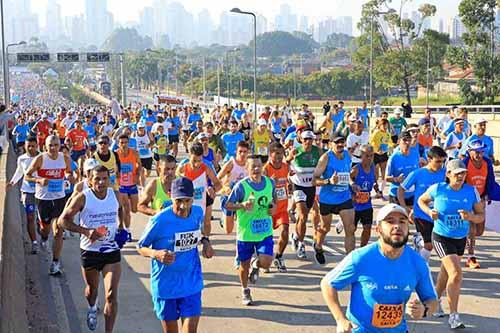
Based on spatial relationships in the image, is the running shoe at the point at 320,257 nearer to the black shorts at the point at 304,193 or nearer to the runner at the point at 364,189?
the runner at the point at 364,189

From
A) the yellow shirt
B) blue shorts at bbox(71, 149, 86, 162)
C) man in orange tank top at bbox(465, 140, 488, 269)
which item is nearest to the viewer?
man in orange tank top at bbox(465, 140, 488, 269)

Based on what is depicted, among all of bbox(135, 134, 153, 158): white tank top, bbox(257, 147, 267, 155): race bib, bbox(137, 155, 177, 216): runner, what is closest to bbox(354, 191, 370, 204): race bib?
bbox(137, 155, 177, 216): runner

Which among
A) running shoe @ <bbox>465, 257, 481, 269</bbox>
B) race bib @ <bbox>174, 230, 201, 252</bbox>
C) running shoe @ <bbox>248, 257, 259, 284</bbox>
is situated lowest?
running shoe @ <bbox>465, 257, 481, 269</bbox>

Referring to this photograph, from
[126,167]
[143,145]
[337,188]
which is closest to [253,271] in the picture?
[337,188]

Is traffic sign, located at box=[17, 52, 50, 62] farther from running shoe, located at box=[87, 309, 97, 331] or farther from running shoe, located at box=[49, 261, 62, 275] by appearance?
running shoe, located at box=[87, 309, 97, 331]

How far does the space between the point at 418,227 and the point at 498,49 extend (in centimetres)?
5207

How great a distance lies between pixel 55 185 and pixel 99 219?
10.5ft

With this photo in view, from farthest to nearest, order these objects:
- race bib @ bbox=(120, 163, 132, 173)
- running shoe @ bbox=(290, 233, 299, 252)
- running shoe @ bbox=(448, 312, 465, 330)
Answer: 1. race bib @ bbox=(120, 163, 132, 173)
2. running shoe @ bbox=(290, 233, 299, 252)
3. running shoe @ bbox=(448, 312, 465, 330)

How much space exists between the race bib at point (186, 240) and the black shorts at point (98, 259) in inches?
58.9

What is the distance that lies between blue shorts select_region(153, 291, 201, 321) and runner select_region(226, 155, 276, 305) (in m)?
2.37

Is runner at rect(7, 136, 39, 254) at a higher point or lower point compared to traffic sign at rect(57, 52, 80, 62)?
lower

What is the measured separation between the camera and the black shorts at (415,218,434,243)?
8874 millimetres

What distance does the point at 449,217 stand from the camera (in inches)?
303

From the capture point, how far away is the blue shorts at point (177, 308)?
6.11 meters
